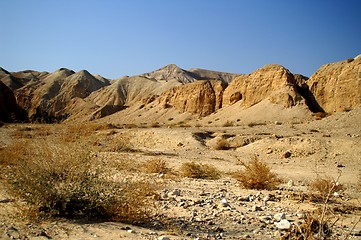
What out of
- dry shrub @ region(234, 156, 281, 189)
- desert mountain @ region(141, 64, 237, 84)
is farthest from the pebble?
desert mountain @ region(141, 64, 237, 84)

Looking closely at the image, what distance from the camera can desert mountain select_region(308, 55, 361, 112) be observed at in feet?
103

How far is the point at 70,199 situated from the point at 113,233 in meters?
0.89

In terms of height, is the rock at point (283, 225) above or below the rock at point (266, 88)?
below

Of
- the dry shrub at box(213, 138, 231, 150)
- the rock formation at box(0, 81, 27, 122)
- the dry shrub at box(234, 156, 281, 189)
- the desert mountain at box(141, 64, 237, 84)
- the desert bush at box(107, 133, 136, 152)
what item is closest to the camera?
the desert bush at box(107, 133, 136, 152)

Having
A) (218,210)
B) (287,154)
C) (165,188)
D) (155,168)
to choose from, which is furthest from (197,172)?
(287,154)

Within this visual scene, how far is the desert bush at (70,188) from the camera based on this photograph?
4527 mm

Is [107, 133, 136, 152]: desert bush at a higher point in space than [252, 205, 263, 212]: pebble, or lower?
higher

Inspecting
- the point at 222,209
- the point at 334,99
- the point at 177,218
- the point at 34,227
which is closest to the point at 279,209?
the point at 222,209

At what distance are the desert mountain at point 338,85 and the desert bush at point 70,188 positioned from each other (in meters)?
30.4

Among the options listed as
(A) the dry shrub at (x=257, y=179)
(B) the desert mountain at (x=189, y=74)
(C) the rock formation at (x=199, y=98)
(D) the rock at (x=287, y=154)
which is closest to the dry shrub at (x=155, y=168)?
(A) the dry shrub at (x=257, y=179)

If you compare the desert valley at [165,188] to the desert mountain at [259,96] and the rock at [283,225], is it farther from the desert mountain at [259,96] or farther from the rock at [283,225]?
the desert mountain at [259,96]

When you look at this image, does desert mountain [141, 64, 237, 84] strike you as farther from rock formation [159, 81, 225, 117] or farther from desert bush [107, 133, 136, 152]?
desert bush [107, 133, 136, 152]

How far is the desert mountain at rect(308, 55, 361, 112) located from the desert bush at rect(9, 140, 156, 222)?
30.4 metres

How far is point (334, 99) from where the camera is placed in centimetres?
3309
